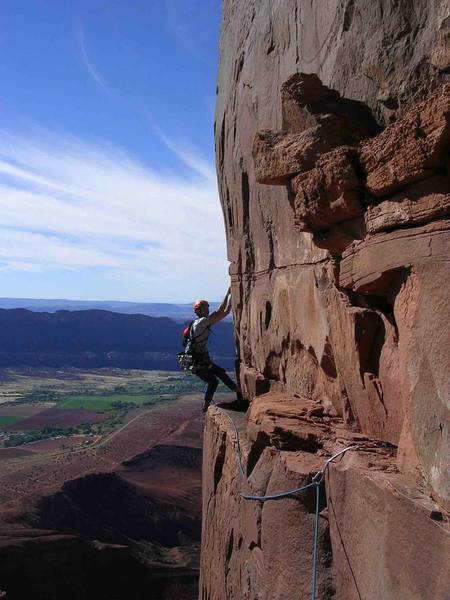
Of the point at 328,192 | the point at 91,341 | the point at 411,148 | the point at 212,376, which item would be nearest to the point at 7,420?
the point at 212,376

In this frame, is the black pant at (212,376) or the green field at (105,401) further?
the green field at (105,401)

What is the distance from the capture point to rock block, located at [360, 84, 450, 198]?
424cm

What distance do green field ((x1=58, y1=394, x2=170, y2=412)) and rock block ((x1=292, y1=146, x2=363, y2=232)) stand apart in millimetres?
66696

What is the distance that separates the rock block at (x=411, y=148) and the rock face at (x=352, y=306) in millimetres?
15

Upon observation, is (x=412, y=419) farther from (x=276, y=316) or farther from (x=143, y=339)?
(x=143, y=339)

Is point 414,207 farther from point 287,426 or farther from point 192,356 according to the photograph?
point 192,356

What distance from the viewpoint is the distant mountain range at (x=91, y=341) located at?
375 ft

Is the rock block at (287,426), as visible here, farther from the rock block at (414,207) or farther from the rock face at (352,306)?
the rock block at (414,207)

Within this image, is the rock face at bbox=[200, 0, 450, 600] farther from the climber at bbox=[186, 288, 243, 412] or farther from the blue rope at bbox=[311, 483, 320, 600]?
the climber at bbox=[186, 288, 243, 412]

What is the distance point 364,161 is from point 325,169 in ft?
1.43

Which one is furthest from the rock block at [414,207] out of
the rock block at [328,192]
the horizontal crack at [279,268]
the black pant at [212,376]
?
the black pant at [212,376]

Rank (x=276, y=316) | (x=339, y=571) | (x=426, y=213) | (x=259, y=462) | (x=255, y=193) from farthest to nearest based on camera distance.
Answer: (x=255, y=193)
(x=276, y=316)
(x=259, y=462)
(x=339, y=571)
(x=426, y=213)

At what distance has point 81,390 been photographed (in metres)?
87.2

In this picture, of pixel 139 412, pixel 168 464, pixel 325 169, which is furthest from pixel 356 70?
pixel 139 412
